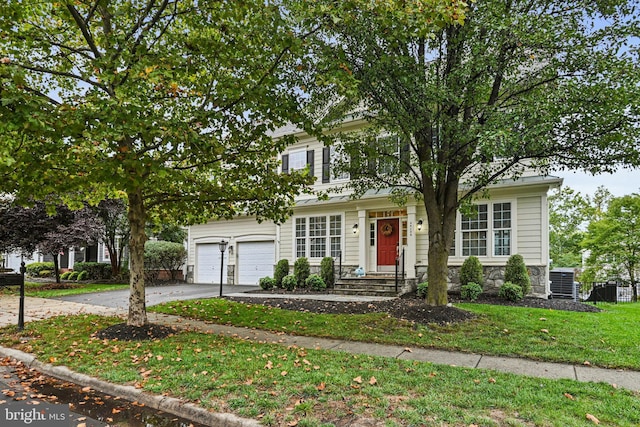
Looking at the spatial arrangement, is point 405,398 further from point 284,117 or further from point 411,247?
point 411,247

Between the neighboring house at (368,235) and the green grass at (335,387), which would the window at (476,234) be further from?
the green grass at (335,387)

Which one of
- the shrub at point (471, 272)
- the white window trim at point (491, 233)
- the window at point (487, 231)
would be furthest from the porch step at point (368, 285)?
the window at point (487, 231)

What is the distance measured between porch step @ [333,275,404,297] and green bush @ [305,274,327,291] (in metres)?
0.47

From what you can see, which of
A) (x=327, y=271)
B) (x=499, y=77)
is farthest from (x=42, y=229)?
(x=499, y=77)

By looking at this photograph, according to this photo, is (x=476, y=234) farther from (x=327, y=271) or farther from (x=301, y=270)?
(x=301, y=270)

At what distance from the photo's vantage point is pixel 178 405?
3857 mm

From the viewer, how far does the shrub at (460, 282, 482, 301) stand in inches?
420

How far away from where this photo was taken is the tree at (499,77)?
6.14m

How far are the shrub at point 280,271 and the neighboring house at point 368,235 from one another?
15.5 inches

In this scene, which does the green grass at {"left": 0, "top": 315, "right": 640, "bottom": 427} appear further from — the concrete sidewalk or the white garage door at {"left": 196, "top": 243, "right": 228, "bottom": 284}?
the white garage door at {"left": 196, "top": 243, "right": 228, "bottom": 284}

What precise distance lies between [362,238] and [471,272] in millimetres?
4017

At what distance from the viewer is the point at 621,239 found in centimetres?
1792

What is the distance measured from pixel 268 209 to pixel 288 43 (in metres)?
3.49

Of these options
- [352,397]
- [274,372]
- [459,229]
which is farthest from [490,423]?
[459,229]
